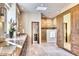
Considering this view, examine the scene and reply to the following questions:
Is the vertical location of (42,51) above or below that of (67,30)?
below

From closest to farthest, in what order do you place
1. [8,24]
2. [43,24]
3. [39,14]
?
[39,14] → [43,24] → [8,24]

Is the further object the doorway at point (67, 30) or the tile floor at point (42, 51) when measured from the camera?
the doorway at point (67, 30)

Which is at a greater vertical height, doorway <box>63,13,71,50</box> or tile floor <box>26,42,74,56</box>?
doorway <box>63,13,71,50</box>

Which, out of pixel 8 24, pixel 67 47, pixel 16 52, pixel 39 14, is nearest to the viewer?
pixel 16 52

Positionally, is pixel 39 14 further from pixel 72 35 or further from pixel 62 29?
pixel 62 29

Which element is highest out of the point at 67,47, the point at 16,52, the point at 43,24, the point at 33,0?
the point at 33,0

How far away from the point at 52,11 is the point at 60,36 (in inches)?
85.1

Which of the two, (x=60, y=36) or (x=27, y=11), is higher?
(x=27, y=11)

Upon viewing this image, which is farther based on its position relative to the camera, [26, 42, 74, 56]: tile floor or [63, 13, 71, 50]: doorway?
[63, 13, 71, 50]: doorway

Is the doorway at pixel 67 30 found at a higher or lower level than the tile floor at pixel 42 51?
higher

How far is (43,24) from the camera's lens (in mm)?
3254

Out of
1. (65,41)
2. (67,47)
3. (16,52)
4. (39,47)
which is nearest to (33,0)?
(16,52)

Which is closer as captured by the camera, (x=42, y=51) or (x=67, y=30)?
(x=42, y=51)

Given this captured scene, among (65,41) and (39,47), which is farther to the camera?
(65,41)
